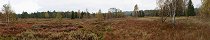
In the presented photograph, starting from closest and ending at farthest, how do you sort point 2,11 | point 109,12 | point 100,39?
point 100,39
point 2,11
point 109,12

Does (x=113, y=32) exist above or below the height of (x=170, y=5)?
below

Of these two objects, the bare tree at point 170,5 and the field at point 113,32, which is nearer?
the field at point 113,32

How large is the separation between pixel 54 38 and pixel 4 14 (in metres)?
52.9

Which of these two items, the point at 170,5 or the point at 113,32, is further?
the point at 170,5

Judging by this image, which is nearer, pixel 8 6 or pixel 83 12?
pixel 8 6

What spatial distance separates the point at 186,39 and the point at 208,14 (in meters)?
38.7

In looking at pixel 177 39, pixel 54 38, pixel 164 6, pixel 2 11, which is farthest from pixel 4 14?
pixel 177 39

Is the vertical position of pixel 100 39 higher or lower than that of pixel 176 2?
lower

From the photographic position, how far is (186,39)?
15383 millimetres

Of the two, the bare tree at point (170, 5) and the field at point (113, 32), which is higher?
the bare tree at point (170, 5)

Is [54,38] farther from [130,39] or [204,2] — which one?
[204,2]

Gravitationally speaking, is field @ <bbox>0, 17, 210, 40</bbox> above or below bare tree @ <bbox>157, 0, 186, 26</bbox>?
below

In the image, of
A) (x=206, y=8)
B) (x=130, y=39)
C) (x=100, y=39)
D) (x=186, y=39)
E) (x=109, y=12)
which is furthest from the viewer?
(x=109, y=12)

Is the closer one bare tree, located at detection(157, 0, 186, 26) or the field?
the field
